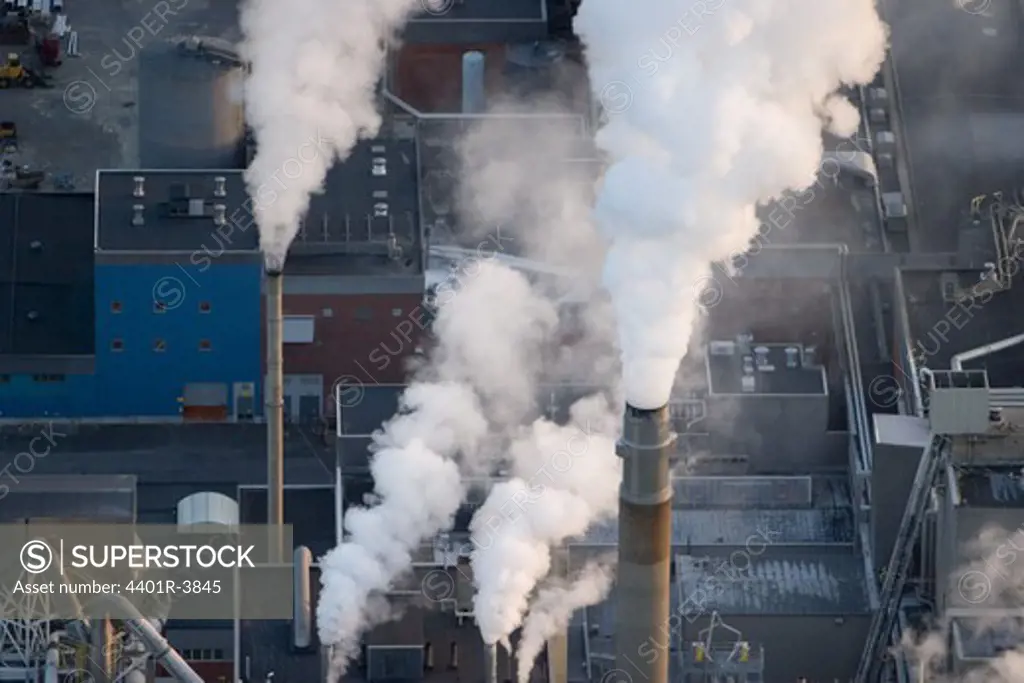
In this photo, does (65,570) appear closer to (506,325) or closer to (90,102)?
(506,325)

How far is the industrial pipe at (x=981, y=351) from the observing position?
300 feet

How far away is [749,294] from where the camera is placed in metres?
97.1

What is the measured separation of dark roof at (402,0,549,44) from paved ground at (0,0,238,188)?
6.31 m

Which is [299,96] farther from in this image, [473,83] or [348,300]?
[473,83]

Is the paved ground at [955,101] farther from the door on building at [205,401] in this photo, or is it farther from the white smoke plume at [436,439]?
the door on building at [205,401]

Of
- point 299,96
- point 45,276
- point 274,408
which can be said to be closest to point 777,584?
point 274,408

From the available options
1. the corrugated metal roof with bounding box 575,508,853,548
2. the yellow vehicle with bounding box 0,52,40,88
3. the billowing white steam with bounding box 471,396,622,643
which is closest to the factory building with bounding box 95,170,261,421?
the billowing white steam with bounding box 471,396,622,643

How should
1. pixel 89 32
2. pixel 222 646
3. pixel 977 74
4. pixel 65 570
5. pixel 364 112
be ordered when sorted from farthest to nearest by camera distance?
pixel 89 32, pixel 977 74, pixel 364 112, pixel 222 646, pixel 65 570

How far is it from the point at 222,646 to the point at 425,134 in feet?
79.1

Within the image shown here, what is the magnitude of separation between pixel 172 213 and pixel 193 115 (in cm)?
553

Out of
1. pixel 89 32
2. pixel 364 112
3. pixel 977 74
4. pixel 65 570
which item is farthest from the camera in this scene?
pixel 89 32

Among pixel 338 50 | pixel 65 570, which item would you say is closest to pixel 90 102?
pixel 338 50

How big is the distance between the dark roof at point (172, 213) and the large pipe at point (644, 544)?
27279 millimetres

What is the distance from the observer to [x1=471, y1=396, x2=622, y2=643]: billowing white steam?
80812mm
